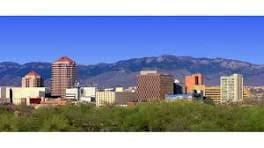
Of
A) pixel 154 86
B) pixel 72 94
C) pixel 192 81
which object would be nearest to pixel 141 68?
pixel 154 86

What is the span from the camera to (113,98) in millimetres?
5727

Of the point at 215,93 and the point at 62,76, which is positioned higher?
the point at 62,76

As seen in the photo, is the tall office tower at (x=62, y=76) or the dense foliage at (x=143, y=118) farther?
the tall office tower at (x=62, y=76)

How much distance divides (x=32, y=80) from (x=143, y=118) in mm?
1150

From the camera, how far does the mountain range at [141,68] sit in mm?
5680

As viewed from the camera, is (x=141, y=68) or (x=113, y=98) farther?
(x=141, y=68)

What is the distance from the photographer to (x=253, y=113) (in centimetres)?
554

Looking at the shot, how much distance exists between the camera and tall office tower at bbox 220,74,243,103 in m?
5.60

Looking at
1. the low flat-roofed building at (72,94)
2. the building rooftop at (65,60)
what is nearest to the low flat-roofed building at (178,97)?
the low flat-roofed building at (72,94)

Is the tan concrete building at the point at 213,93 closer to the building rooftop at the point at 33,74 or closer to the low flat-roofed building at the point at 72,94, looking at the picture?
the low flat-roofed building at the point at 72,94

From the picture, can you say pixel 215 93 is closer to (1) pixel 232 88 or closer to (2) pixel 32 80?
(1) pixel 232 88

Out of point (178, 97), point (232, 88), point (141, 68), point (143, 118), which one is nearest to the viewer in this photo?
point (143, 118)

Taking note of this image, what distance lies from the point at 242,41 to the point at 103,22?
1.36m

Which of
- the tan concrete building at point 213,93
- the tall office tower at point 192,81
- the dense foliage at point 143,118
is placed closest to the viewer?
the dense foliage at point 143,118
